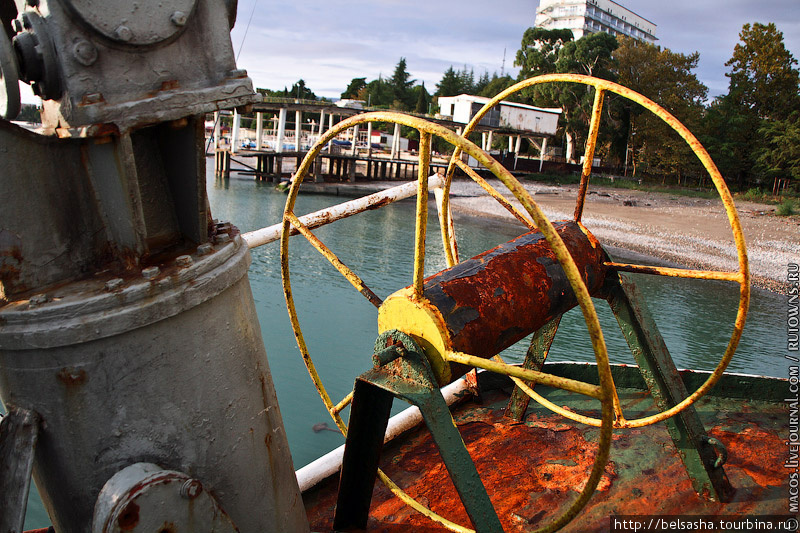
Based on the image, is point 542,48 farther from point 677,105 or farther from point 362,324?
point 362,324

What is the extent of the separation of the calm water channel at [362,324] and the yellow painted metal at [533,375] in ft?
17.2

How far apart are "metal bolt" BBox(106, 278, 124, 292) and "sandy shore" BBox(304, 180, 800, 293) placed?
57.1ft

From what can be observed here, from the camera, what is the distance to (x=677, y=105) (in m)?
40.6

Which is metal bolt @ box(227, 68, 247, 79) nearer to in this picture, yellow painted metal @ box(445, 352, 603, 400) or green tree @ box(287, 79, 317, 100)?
yellow painted metal @ box(445, 352, 603, 400)

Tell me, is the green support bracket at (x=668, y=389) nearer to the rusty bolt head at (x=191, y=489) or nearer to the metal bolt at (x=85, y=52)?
the rusty bolt head at (x=191, y=489)

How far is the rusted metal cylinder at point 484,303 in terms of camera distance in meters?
2.33

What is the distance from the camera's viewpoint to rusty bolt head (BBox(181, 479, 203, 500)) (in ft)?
6.07

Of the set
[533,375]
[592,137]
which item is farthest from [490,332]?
[592,137]

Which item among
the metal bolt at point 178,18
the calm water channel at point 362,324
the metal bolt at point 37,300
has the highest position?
the metal bolt at point 178,18

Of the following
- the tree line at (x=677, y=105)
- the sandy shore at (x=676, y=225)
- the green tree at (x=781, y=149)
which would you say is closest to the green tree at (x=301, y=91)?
the tree line at (x=677, y=105)

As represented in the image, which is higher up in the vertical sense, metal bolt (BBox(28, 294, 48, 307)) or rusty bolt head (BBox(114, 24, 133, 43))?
rusty bolt head (BBox(114, 24, 133, 43))

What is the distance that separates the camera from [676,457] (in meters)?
3.51

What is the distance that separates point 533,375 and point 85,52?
1.72 meters

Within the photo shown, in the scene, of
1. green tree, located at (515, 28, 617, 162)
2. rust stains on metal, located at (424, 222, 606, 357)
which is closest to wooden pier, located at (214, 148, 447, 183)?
green tree, located at (515, 28, 617, 162)
